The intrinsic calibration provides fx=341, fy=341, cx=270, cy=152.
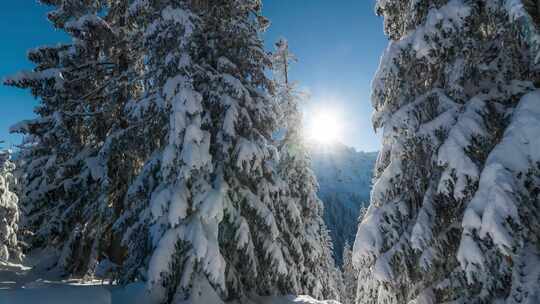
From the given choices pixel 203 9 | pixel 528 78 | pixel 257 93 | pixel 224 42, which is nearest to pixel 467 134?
pixel 528 78

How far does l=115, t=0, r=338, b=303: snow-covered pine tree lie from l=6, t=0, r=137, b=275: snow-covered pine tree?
8.01 ft

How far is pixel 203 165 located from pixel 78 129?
7708 millimetres

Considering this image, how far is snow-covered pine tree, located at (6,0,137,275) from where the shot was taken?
40.1ft

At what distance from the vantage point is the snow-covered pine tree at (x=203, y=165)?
27.3 feet

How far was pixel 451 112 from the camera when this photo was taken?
5570 millimetres

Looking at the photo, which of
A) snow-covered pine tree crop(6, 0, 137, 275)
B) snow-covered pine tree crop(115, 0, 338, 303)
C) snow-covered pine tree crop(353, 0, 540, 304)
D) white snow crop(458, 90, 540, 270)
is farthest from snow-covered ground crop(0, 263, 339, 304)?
white snow crop(458, 90, 540, 270)

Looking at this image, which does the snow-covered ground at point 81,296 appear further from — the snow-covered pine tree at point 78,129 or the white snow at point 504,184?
the white snow at point 504,184

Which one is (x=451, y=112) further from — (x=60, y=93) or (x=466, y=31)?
(x=60, y=93)

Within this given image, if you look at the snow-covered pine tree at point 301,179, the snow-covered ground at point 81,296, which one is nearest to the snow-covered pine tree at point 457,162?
the snow-covered ground at point 81,296

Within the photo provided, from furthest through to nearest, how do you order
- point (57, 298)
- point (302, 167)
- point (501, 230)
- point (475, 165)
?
point (302, 167), point (57, 298), point (475, 165), point (501, 230)

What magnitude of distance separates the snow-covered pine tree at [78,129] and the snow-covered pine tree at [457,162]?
941 cm

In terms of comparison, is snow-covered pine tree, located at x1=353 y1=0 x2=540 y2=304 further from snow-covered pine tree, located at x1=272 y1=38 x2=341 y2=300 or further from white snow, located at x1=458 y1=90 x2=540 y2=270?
snow-covered pine tree, located at x1=272 y1=38 x2=341 y2=300

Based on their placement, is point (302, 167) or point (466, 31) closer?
point (466, 31)

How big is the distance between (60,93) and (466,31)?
1337 centimetres
